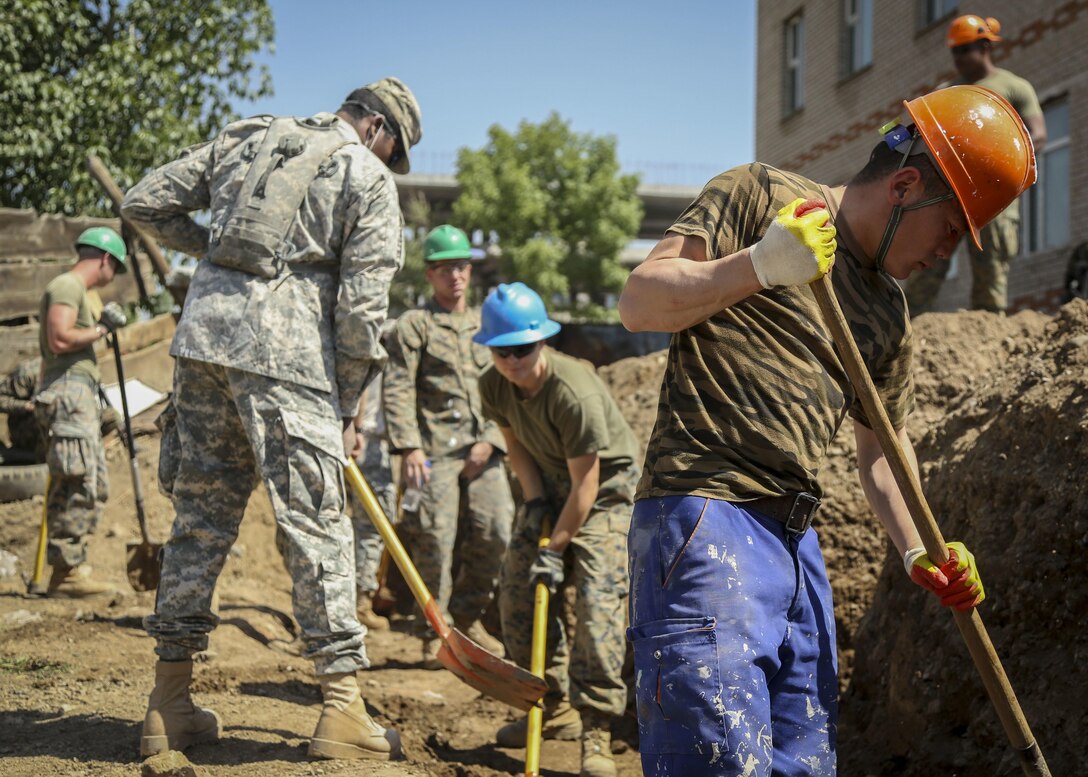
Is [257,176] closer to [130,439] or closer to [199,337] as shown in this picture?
[199,337]

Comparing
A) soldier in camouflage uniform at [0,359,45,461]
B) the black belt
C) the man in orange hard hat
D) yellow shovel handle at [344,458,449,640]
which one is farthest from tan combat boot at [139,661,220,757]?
the man in orange hard hat

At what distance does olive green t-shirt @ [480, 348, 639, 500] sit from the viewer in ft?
Answer: 14.7

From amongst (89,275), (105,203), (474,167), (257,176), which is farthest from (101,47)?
(474,167)

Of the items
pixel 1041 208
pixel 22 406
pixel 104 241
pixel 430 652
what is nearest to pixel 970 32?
pixel 430 652

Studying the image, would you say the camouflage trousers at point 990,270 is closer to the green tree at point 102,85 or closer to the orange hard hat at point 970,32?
the orange hard hat at point 970,32

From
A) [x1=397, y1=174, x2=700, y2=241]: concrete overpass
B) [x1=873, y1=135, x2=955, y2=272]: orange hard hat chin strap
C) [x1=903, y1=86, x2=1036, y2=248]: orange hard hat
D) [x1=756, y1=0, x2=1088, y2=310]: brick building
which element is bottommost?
[x1=873, y1=135, x2=955, y2=272]: orange hard hat chin strap

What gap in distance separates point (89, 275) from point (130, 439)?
3.65 ft

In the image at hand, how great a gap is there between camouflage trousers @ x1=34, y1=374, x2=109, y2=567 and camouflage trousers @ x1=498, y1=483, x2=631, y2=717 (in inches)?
122

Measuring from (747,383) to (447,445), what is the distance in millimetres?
3946

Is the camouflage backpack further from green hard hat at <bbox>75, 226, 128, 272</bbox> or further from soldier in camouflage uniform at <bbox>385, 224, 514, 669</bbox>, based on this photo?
green hard hat at <bbox>75, 226, 128, 272</bbox>

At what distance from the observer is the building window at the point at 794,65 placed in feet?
59.3

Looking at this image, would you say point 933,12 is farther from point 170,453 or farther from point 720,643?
point 720,643

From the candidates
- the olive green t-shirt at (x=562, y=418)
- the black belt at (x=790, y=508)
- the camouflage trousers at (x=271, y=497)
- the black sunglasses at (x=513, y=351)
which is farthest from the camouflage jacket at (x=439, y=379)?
the black belt at (x=790, y=508)

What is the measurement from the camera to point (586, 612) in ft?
14.8
